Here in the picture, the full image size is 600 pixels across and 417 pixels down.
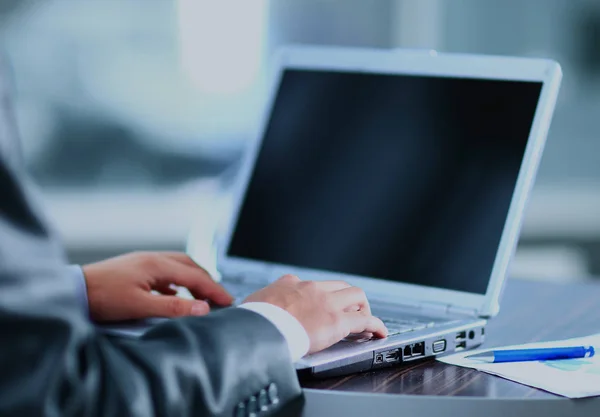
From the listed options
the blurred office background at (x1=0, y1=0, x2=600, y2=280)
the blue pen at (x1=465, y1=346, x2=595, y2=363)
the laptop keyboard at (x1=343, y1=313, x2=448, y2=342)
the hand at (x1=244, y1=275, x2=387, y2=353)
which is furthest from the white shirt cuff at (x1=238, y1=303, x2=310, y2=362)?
the blurred office background at (x1=0, y1=0, x2=600, y2=280)

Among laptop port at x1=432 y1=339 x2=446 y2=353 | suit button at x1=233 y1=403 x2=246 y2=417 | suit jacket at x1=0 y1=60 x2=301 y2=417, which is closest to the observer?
suit jacket at x1=0 y1=60 x2=301 y2=417

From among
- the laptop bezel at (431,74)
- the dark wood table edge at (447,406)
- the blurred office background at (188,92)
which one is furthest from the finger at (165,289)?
the blurred office background at (188,92)

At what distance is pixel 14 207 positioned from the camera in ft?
2.55

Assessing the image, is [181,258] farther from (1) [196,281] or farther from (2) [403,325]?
(2) [403,325]

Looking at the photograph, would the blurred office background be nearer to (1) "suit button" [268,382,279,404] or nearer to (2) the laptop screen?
(2) the laptop screen

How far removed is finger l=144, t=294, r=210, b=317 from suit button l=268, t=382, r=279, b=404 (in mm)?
278

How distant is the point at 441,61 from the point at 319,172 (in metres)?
0.23

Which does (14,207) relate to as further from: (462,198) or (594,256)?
(594,256)

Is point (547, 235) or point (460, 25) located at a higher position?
point (460, 25)

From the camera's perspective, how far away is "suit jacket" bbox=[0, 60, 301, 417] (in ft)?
2.45

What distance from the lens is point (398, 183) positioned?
1.33 metres

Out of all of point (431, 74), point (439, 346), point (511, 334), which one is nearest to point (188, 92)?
point (431, 74)

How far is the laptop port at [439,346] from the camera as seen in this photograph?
1065mm

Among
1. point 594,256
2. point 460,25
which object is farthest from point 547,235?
point 460,25
